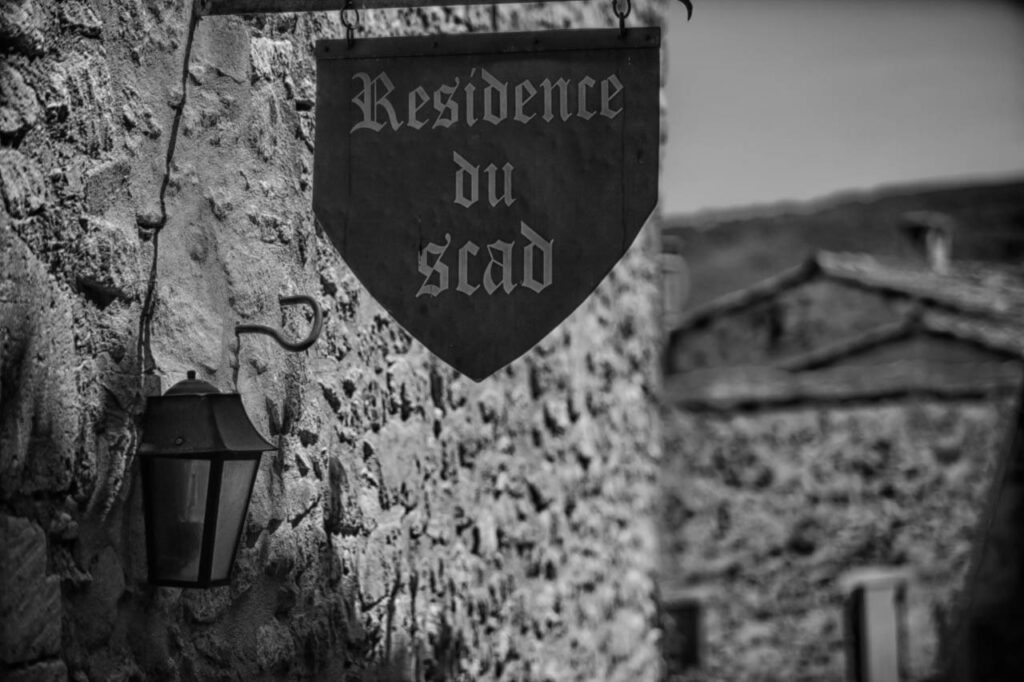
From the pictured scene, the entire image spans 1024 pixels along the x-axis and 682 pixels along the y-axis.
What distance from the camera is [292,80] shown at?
10.2ft

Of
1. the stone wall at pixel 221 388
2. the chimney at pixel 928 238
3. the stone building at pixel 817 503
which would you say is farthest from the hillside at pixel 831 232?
the stone wall at pixel 221 388

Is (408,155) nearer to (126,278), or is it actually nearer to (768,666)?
(126,278)

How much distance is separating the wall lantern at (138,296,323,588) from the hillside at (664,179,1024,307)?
31.1 m

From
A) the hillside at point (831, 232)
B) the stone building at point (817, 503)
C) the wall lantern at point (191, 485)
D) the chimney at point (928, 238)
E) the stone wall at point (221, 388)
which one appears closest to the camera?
the stone wall at point (221, 388)

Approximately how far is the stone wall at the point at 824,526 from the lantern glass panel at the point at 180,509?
11247 mm

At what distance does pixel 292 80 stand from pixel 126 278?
2.62 feet

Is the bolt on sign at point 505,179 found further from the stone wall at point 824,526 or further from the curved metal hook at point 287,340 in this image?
the stone wall at point 824,526

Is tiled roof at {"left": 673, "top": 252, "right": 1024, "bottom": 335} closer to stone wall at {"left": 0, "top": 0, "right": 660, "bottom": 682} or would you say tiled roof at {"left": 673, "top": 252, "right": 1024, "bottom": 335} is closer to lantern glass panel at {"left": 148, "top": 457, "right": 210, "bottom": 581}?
stone wall at {"left": 0, "top": 0, "right": 660, "bottom": 682}

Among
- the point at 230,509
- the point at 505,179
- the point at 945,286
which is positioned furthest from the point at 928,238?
the point at 230,509

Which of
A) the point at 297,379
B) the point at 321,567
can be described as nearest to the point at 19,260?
the point at 297,379

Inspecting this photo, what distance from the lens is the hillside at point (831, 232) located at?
111 feet

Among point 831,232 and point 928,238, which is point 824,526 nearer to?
point 928,238

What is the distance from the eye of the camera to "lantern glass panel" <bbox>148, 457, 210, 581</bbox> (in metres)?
2.42

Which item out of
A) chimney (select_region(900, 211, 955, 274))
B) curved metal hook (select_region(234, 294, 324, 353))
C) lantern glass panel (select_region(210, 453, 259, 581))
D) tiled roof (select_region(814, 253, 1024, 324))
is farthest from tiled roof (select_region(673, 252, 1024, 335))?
lantern glass panel (select_region(210, 453, 259, 581))
